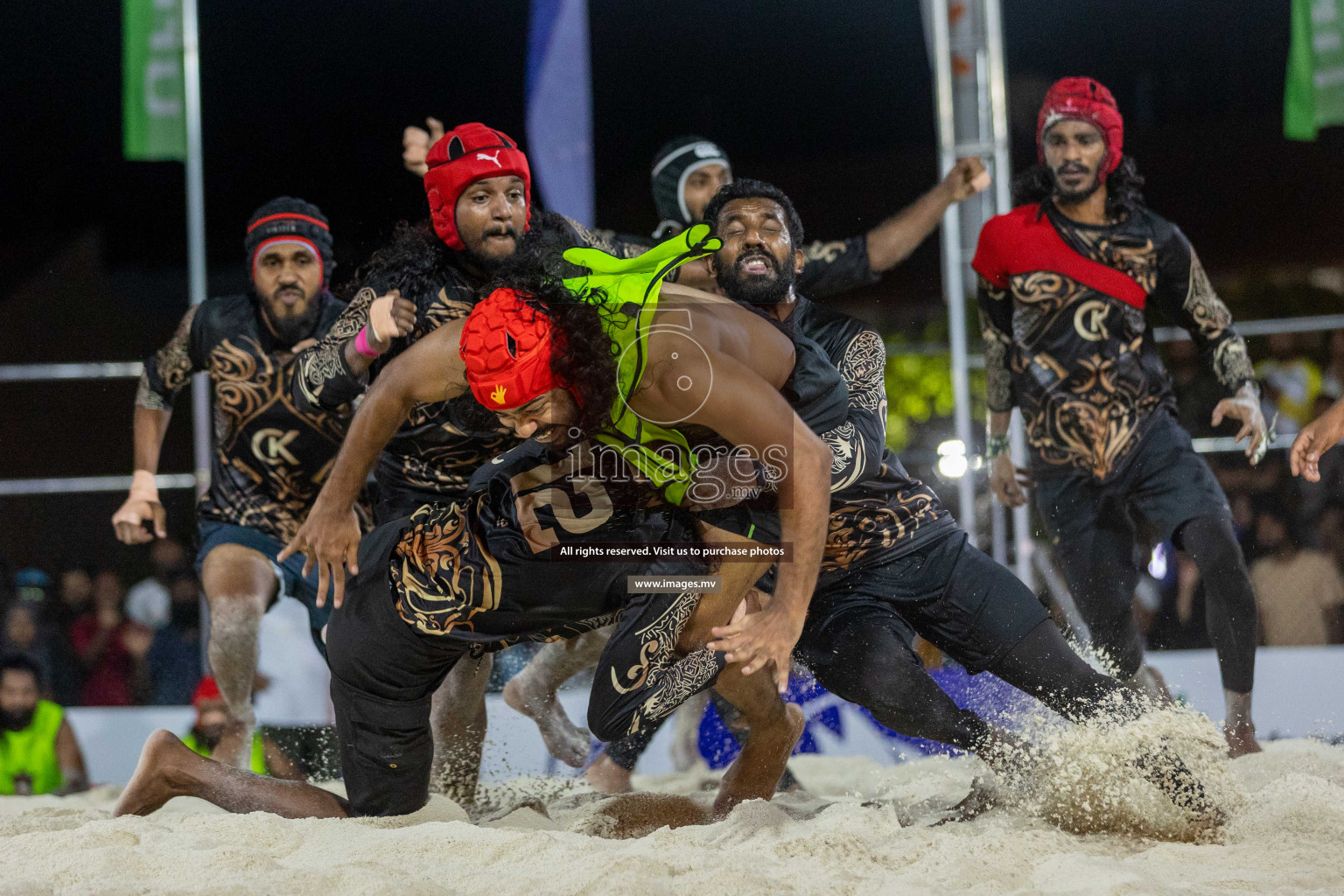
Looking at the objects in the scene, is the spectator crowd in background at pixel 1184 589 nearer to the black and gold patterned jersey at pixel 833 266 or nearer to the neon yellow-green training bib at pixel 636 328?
the black and gold patterned jersey at pixel 833 266

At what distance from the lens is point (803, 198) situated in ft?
12.5

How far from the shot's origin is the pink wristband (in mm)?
2938

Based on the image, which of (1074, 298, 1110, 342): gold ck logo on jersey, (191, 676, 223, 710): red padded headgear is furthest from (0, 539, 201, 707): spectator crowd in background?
(1074, 298, 1110, 342): gold ck logo on jersey

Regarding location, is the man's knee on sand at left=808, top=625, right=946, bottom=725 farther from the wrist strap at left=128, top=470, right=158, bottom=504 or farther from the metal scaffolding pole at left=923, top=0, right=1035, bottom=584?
the wrist strap at left=128, top=470, right=158, bottom=504

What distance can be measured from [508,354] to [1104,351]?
201 cm

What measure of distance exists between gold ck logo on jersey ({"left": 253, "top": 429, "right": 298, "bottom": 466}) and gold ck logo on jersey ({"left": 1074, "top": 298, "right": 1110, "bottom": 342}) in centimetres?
246

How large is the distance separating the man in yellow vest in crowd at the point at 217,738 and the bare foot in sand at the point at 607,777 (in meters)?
1.20

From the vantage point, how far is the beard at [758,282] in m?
2.98

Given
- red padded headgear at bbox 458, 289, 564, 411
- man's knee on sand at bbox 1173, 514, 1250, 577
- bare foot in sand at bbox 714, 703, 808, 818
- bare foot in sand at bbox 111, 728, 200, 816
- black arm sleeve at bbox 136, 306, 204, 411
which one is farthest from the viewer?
black arm sleeve at bbox 136, 306, 204, 411

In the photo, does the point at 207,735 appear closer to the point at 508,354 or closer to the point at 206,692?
the point at 206,692

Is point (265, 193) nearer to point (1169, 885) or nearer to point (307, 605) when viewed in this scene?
point (307, 605)

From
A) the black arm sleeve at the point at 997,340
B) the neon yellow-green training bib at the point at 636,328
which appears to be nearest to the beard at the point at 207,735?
the neon yellow-green training bib at the point at 636,328

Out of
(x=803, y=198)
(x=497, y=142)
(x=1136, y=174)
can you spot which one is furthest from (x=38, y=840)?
(x=1136, y=174)

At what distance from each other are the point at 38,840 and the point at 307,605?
1.21 meters
